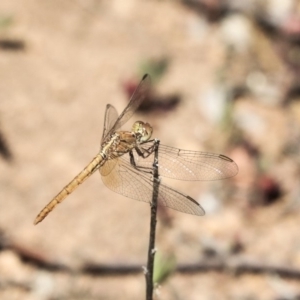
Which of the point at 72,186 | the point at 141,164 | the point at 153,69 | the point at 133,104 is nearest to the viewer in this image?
the point at 141,164

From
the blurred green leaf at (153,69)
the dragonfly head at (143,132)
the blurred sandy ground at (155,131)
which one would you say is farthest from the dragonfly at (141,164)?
the blurred green leaf at (153,69)

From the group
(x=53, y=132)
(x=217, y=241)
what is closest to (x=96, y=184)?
(x=53, y=132)

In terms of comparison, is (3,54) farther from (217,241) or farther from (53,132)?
(217,241)

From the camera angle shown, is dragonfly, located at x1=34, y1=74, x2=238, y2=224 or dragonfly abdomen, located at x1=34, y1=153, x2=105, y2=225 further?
dragonfly abdomen, located at x1=34, y1=153, x2=105, y2=225

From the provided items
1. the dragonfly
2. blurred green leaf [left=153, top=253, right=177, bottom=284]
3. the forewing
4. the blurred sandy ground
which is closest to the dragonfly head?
the dragonfly

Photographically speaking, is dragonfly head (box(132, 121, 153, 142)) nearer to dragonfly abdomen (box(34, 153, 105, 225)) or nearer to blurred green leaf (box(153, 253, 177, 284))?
dragonfly abdomen (box(34, 153, 105, 225))

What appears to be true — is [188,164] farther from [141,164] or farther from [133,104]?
[133,104]

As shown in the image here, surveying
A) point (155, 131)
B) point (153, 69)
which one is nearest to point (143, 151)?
point (155, 131)
